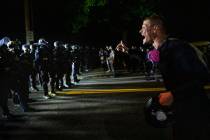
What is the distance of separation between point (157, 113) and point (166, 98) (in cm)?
24

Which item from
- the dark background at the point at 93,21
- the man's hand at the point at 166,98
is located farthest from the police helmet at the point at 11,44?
the dark background at the point at 93,21

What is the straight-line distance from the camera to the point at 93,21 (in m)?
46.6

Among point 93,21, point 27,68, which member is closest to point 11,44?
point 27,68

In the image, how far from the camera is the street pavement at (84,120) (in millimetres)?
9438

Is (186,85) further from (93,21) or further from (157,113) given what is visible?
(93,21)

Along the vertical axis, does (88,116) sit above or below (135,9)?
below

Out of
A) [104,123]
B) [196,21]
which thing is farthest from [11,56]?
[196,21]

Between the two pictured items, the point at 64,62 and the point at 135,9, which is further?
the point at 135,9

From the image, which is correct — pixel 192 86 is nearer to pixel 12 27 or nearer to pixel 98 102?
pixel 98 102

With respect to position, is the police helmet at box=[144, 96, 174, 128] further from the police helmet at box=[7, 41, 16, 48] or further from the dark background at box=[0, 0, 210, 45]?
the dark background at box=[0, 0, 210, 45]

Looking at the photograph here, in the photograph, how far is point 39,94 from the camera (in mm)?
17844

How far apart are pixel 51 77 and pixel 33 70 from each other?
182 centimetres

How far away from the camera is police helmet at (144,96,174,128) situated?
434cm

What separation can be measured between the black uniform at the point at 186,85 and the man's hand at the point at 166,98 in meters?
0.03
